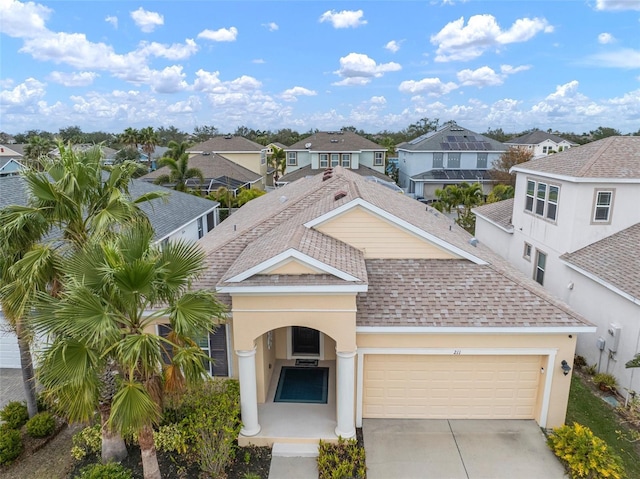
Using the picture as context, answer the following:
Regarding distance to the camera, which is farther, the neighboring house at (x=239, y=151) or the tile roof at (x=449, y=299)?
the neighboring house at (x=239, y=151)

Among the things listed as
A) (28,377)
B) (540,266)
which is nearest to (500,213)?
(540,266)

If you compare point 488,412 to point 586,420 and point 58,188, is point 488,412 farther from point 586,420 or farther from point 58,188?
point 58,188

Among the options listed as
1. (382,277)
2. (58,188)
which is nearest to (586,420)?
(382,277)

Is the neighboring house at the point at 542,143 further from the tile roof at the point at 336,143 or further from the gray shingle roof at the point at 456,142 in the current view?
the tile roof at the point at 336,143

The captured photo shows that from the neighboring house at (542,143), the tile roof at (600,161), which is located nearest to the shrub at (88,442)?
the tile roof at (600,161)

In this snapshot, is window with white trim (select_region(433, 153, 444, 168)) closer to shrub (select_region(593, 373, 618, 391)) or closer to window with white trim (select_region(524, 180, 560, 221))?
window with white trim (select_region(524, 180, 560, 221))

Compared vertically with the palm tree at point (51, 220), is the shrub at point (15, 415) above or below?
below
